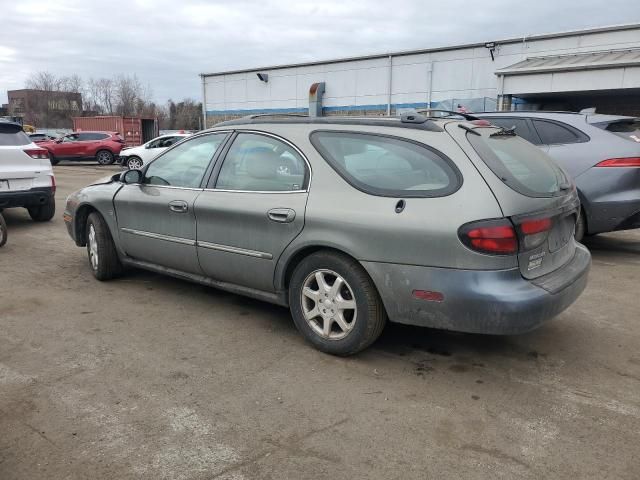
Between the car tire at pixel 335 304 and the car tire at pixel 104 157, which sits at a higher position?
the car tire at pixel 104 157

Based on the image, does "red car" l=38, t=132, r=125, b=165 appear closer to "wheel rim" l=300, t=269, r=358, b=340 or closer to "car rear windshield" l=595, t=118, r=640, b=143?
"car rear windshield" l=595, t=118, r=640, b=143

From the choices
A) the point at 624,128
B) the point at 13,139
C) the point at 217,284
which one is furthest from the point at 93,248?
the point at 624,128

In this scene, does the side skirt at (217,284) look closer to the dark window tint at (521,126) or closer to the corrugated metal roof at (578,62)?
the dark window tint at (521,126)

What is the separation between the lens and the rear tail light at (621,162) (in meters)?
5.90

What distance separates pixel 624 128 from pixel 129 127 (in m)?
30.3

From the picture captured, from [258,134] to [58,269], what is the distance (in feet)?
10.3

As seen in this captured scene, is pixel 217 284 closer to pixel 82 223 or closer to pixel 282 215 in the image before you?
pixel 282 215

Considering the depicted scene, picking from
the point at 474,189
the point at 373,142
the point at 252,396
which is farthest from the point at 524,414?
the point at 373,142

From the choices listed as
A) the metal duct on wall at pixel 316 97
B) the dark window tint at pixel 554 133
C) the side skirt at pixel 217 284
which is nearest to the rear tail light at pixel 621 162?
the dark window tint at pixel 554 133

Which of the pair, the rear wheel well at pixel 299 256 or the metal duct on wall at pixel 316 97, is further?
the metal duct on wall at pixel 316 97

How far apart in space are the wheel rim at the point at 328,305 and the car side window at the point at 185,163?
1.45 metres

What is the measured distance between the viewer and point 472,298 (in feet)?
9.87

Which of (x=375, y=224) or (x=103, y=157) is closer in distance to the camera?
(x=375, y=224)

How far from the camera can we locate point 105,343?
12.5ft
